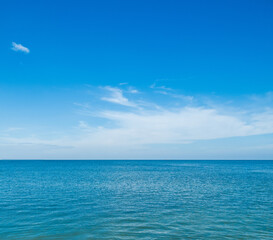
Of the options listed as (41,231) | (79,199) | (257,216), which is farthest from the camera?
(79,199)

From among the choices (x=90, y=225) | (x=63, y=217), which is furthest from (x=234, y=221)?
(x=63, y=217)

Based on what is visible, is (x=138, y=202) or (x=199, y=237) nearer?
(x=199, y=237)

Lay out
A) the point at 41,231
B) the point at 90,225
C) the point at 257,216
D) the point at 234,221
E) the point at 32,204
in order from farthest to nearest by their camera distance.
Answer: the point at 32,204, the point at 257,216, the point at 234,221, the point at 90,225, the point at 41,231

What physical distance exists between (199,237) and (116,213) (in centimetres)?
1178

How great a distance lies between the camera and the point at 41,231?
71.7 feet

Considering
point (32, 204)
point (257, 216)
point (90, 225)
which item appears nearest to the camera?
point (90, 225)

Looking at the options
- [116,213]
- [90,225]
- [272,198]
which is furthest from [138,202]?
[272,198]

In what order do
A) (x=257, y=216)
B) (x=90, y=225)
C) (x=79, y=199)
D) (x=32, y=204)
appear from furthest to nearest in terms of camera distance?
1. (x=79, y=199)
2. (x=32, y=204)
3. (x=257, y=216)
4. (x=90, y=225)

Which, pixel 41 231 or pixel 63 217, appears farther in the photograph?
pixel 63 217

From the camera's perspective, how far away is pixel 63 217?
26203 millimetres

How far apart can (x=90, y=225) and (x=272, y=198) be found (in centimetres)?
3277

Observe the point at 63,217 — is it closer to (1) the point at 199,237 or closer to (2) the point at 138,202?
(2) the point at 138,202

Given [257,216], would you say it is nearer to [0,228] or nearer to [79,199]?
[79,199]

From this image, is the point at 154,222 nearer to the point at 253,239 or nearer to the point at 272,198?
the point at 253,239
